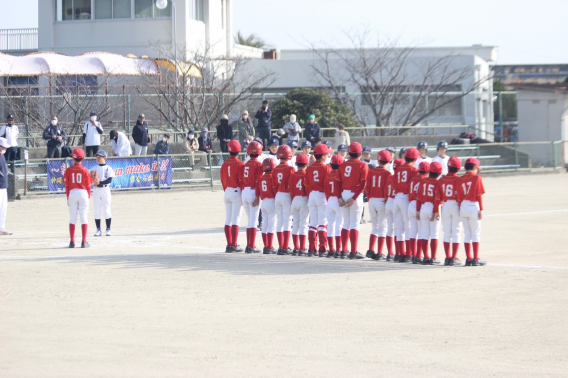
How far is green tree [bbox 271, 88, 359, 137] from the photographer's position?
105 feet

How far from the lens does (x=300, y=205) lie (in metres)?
13.3

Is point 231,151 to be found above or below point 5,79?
below

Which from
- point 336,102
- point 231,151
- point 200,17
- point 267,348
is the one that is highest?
point 200,17

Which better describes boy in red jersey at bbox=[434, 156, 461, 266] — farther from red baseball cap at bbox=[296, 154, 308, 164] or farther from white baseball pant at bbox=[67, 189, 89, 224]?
white baseball pant at bbox=[67, 189, 89, 224]

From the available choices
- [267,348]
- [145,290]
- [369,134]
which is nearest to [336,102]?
[369,134]

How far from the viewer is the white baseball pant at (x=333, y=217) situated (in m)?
12.9

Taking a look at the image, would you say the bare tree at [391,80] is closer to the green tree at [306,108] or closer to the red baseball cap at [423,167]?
the green tree at [306,108]

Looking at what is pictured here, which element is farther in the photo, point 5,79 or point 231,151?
point 5,79

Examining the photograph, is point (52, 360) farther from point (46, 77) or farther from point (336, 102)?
point (336, 102)

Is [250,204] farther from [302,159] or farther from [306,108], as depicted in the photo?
[306,108]

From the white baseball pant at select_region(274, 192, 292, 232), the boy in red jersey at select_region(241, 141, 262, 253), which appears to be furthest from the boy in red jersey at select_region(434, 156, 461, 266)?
the boy in red jersey at select_region(241, 141, 262, 253)

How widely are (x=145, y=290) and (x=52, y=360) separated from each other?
3.30m

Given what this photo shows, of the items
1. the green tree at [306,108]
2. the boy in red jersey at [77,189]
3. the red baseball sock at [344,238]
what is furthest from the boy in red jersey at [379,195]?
the green tree at [306,108]

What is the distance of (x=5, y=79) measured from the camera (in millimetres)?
33219
